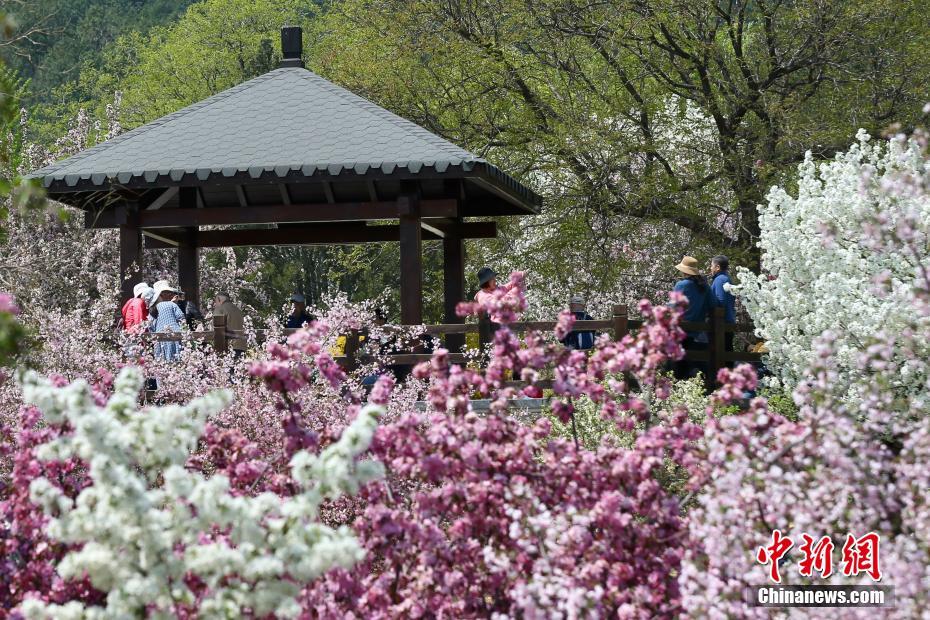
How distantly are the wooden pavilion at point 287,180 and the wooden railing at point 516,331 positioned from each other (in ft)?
4.29

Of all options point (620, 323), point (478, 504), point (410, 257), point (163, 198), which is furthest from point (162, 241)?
point (478, 504)

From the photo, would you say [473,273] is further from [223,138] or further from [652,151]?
[223,138]

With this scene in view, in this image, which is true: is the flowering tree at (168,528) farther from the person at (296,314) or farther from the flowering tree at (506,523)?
the person at (296,314)

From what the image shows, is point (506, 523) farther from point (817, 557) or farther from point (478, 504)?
point (817, 557)

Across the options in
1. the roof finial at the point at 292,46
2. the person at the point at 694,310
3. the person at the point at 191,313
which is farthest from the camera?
the roof finial at the point at 292,46

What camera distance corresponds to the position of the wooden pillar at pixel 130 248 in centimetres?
1273

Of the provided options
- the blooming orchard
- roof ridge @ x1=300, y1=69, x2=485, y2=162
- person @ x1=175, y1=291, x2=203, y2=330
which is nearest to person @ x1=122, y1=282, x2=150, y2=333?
person @ x1=175, y1=291, x2=203, y2=330

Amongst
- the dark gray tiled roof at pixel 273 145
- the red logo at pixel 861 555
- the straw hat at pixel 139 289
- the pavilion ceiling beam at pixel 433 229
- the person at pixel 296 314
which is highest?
the dark gray tiled roof at pixel 273 145

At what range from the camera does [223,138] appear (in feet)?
41.8

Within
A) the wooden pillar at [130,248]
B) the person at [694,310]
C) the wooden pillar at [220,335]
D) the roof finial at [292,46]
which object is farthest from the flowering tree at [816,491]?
the roof finial at [292,46]

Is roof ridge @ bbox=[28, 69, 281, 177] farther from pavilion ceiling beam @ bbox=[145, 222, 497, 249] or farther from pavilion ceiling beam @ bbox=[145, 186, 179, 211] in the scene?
pavilion ceiling beam @ bbox=[145, 222, 497, 249]

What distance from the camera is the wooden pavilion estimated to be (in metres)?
11.7

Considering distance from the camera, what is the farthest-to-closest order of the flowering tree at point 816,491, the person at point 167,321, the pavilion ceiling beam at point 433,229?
the pavilion ceiling beam at point 433,229 → the person at point 167,321 → the flowering tree at point 816,491

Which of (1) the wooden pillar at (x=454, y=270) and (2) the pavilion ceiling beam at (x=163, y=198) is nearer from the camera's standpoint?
(2) the pavilion ceiling beam at (x=163, y=198)
